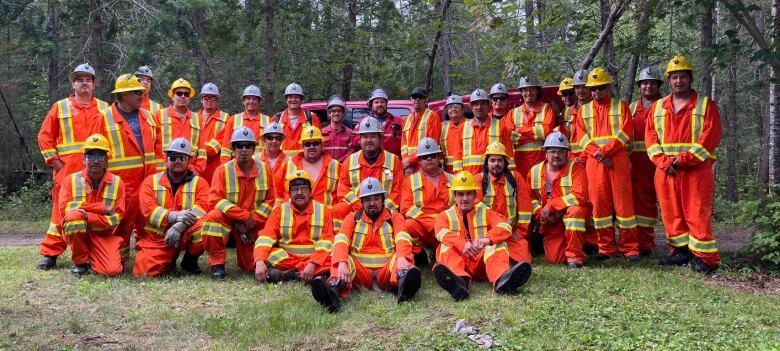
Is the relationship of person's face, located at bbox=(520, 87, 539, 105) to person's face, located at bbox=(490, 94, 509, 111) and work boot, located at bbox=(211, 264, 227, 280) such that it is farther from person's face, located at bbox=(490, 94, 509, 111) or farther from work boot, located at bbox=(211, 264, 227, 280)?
work boot, located at bbox=(211, 264, 227, 280)

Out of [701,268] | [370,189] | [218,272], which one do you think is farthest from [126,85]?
[701,268]

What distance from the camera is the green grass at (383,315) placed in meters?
4.99

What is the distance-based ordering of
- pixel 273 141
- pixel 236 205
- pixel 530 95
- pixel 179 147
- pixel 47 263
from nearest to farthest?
1. pixel 179 147
2. pixel 236 205
3. pixel 47 263
4. pixel 273 141
5. pixel 530 95

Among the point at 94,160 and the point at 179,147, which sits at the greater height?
the point at 179,147

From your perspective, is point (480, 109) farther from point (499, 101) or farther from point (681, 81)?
point (681, 81)

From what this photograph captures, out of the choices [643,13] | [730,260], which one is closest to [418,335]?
[730,260]

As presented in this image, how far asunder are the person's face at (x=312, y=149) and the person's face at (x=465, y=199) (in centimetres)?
192

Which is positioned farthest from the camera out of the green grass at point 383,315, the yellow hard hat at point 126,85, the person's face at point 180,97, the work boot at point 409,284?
the person's face at point 180,97

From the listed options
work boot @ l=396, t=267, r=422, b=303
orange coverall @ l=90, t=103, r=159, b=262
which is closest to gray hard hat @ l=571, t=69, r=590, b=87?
work boot @ l=396, t=267, r=422, b=303

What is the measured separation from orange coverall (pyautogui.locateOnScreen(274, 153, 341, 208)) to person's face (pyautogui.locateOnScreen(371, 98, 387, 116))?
1.31 meters

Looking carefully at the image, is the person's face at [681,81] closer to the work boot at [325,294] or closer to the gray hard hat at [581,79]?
the gray hard hat at [581,79]

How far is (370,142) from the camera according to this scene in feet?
26.1

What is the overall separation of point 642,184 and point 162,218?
19.0 ft

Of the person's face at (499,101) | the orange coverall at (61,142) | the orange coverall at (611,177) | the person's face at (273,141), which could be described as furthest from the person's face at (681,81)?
the orange coverall at (61,142)
